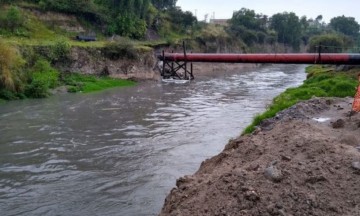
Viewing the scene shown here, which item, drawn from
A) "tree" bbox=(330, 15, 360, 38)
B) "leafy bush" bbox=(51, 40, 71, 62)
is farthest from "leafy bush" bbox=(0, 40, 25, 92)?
"tree" bbox=(330, 15, 360, 38)

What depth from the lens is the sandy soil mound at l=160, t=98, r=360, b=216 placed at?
6.93 meters

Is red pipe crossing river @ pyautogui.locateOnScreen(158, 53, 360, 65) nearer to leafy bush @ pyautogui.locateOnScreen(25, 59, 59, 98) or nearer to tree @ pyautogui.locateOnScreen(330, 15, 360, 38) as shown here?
leafy bush @ pyautogui.locateOnScreen(25, 59, 59, 98)

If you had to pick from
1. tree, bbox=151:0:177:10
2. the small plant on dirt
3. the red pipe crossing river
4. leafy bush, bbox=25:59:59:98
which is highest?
tree, bbox=151:0:177:10

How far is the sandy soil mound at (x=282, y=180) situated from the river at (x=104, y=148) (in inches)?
78.1

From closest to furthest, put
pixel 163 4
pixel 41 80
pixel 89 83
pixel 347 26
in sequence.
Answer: pixel 41 80 < pixel 89 83 < pixel 163 4 < pixel 347 26

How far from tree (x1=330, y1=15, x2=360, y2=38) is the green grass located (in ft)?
442

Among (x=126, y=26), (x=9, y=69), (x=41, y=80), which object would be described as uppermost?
(x=126, y=26)

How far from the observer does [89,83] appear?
4044cm

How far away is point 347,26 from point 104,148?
528ft

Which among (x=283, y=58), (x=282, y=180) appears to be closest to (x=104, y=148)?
(x=282, y=180)

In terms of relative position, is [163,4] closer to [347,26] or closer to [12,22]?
[12,22]


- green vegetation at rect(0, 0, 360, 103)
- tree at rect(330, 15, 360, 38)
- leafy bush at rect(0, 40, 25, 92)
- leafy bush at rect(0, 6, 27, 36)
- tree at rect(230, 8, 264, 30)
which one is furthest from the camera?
tree at rect(330, 15, 360, 38)

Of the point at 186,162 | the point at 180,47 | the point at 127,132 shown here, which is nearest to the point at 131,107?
the point at 127,132

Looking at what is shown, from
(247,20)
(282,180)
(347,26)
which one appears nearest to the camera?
(282,180)
